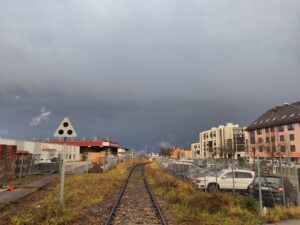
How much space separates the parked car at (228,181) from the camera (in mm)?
17828

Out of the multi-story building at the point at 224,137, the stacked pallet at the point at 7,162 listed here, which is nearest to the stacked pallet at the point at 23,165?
the stacked pallet at the point at 7,162

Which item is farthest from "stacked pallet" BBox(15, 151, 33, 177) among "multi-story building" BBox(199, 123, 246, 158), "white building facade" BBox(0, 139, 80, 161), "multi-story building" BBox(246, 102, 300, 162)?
"multi-story building" BBox(199, 123, 246, 158)

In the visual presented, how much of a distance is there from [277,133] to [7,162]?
68977 millimetres

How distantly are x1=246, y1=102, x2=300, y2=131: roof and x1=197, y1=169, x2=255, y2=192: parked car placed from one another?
58438 mm

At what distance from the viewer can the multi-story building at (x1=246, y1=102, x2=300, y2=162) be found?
70125mm

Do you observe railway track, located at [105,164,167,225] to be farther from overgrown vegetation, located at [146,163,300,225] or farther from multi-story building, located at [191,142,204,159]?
multi-story building, located at [191,142,204,159]

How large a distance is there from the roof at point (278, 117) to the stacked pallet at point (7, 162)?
63136 millimetres

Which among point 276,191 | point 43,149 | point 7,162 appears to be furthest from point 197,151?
point 276,191

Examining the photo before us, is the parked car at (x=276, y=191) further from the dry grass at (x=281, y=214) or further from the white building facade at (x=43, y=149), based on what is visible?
the white building facade at (x=43, y=149)

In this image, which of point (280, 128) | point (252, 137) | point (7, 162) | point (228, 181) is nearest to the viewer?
point (228, 181)

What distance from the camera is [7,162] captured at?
2373 cm

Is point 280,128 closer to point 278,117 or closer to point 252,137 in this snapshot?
point 278,117

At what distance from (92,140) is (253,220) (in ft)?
319

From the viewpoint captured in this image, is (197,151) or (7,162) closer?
(7,162)
